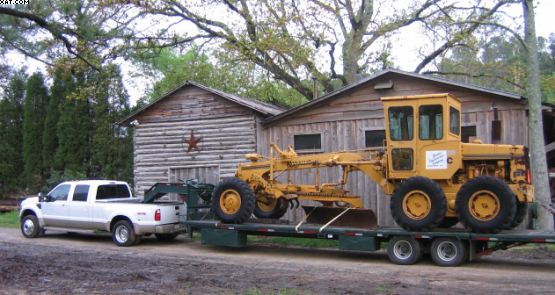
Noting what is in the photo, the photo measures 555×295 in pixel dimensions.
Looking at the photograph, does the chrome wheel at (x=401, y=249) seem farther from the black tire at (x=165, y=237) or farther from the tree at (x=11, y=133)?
the tree at (x=11, y=133)

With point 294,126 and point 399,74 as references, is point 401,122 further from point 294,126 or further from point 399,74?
point 294,126

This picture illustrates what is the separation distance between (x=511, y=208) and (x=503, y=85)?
31574mm

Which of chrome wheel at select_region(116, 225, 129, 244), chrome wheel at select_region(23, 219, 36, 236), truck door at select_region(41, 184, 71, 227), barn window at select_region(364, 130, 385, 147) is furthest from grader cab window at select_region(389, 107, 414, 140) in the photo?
chrome wheel at select_region(23, 219, 36, 236)

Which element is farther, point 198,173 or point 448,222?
point 198,173

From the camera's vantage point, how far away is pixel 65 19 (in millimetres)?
9930

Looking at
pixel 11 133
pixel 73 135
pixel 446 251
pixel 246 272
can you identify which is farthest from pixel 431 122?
pixel 11 133

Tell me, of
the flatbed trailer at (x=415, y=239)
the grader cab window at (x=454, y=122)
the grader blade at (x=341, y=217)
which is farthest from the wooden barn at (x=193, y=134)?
the grader cab window at (x=454, y=122)

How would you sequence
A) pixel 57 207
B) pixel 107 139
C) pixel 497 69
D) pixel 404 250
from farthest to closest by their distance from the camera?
pixel 497 69
pixel 107 139
pixel 57 207
pixel 404 250

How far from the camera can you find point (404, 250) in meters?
12.1

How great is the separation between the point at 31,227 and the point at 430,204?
11.6 metres

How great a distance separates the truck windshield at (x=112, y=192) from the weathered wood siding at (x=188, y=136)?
2.82 m

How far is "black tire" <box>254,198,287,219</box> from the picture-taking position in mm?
14641

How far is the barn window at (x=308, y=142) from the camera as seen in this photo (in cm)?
1730

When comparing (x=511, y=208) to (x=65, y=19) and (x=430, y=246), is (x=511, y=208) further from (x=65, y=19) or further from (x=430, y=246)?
(x=65, y=19)
